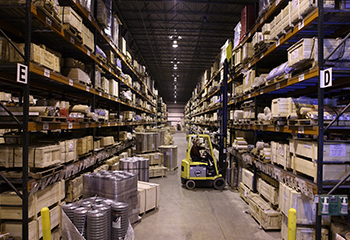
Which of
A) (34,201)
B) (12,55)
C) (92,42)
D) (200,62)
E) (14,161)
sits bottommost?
(34,201)

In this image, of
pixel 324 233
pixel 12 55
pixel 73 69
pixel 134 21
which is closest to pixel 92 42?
pixel 73 69

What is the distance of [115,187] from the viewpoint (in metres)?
4.10

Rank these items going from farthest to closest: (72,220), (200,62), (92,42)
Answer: (200,62)
(92,42)
(72,220)

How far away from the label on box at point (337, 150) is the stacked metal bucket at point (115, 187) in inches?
140

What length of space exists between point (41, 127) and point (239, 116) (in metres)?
5.33

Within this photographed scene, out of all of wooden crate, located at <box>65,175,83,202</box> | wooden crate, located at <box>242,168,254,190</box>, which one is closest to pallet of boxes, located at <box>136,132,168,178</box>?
wooden crate, located at <box>242,168,254,190</box>

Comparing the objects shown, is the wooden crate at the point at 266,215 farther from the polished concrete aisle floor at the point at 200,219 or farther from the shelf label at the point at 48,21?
the shelf label at the point at 48,21

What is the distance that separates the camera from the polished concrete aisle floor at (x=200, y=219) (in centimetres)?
416

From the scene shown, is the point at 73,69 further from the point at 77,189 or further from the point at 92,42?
the point at 77,189

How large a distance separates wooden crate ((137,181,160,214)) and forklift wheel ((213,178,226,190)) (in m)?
2.35

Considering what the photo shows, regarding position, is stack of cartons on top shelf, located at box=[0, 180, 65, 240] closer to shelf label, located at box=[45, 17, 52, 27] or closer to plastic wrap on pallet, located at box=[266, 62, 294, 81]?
shelf label, located at box=[45, 17, 52, 27]

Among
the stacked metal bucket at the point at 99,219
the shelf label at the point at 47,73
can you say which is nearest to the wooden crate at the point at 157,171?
the stacked metal bucket at the point at 99,219

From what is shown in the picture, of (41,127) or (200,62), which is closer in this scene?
(41,127)

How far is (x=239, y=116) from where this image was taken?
675 cm
